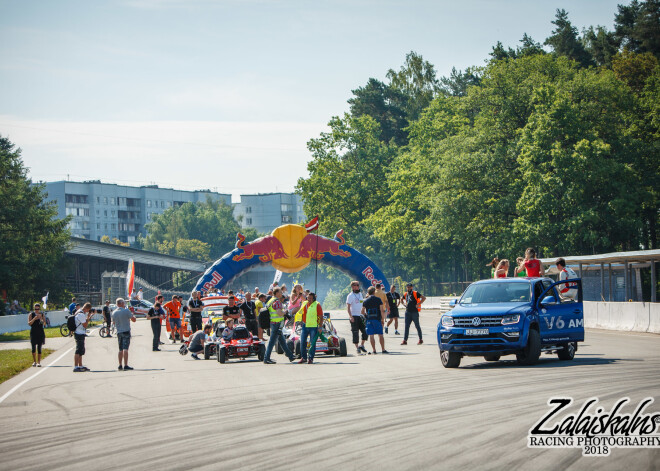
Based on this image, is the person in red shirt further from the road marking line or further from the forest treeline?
the forest treeline

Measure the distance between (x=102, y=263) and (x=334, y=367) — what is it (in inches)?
3084

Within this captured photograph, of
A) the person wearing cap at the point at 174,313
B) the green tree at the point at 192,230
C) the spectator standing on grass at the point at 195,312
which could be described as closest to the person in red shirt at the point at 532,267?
the spectator standing on grass at the point at 195,312

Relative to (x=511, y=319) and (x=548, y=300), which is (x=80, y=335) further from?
(x=548, y=300)

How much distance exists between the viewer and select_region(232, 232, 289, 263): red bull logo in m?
49.9

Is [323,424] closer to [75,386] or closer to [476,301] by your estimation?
[476,301]

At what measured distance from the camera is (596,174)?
53312 mm

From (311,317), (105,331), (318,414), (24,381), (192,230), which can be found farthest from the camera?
(192,230)

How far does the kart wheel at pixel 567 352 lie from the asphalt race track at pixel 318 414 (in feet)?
1.16

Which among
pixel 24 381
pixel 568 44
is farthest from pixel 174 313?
pixel 568 44

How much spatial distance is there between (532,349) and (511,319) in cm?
80

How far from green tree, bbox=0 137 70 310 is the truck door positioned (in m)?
51.1

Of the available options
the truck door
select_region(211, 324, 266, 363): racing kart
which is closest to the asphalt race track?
the truck door

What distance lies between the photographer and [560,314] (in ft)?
58.1

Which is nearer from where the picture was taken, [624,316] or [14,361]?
[14,361]
